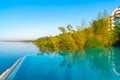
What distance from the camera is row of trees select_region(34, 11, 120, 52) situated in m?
23.2

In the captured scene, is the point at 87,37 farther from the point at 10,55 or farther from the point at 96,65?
the point at 96,65

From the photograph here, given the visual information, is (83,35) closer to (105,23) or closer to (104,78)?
(105,23)

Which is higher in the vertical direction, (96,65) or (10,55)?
(96,65)

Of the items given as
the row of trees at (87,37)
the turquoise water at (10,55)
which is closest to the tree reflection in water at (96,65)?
the turquoise water at (10,55)

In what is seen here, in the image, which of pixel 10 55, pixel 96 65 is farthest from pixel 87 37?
pixel 96 65

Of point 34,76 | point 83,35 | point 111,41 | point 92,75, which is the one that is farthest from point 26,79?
point 111,41

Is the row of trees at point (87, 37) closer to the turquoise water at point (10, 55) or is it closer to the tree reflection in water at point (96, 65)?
the turquoise water at point (10, 55)

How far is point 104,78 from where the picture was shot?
29.1ft

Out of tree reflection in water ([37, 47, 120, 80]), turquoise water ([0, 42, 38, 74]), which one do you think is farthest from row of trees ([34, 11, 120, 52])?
tree reflection in water ([37, 47, 120, 80])

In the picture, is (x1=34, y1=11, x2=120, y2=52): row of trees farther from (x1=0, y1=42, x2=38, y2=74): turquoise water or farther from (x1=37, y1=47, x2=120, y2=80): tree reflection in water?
(x1=37, y1=47, x2=120, y2=80): tree reflection in water

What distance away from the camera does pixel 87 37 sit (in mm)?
25047

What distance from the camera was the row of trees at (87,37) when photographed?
23.2 m

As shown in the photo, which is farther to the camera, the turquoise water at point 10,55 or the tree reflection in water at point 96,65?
the turquoise water at point 10,55

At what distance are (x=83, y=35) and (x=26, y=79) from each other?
15.9m
